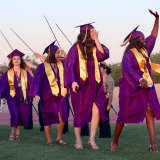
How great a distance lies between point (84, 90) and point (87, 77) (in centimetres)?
20

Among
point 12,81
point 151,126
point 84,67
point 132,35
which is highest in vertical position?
point 132,35

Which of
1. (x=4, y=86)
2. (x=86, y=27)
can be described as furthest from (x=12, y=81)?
(x=86, y=27)

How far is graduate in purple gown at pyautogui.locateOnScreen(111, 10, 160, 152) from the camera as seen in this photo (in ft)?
27.3

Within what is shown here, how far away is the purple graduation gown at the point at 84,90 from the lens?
8789mm

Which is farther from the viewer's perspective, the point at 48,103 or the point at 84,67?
the point at 48,103

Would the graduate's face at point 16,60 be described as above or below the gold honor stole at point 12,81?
above

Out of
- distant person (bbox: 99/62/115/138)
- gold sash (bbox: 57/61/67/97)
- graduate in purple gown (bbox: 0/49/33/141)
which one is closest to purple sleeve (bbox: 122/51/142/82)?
gold sash (bbox: 57/61/67/97)

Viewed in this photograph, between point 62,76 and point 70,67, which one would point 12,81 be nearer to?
point 62,76

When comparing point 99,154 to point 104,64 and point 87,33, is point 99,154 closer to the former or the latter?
point 87,33

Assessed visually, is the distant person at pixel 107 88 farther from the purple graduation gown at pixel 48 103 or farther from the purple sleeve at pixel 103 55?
the purple sleeve at pixel 103 55

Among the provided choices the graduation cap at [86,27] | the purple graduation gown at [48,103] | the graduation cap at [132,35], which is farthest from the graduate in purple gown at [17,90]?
the graduation cap at [132,35]

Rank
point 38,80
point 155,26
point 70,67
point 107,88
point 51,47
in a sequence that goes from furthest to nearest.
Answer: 1. point 107,88
2. point 51,47
3. point 38,80
4. point 70,67
5. point 155,26

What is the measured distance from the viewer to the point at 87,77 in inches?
347

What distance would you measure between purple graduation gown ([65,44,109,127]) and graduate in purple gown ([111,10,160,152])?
0.46m
